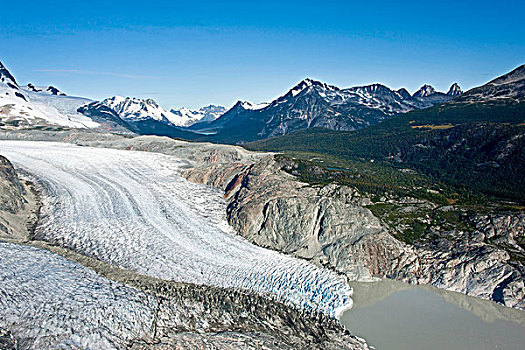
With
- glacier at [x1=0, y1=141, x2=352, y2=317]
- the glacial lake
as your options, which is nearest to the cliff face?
the glacial lake

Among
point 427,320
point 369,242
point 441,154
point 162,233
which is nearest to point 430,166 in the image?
point 441,154

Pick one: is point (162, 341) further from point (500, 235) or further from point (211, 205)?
point (500, 235)

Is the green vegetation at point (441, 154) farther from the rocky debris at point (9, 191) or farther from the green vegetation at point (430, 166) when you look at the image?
the rocky debris at point (9, 191)

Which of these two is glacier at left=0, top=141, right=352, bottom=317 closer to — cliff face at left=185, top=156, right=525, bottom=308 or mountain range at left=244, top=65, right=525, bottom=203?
cliff face at left=185, top=156, right=525, bottom=308

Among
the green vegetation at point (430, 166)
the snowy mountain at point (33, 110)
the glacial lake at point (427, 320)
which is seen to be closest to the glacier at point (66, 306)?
the glacial lake at point (427, 320)

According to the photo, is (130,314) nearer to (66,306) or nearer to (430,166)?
(66,306)
